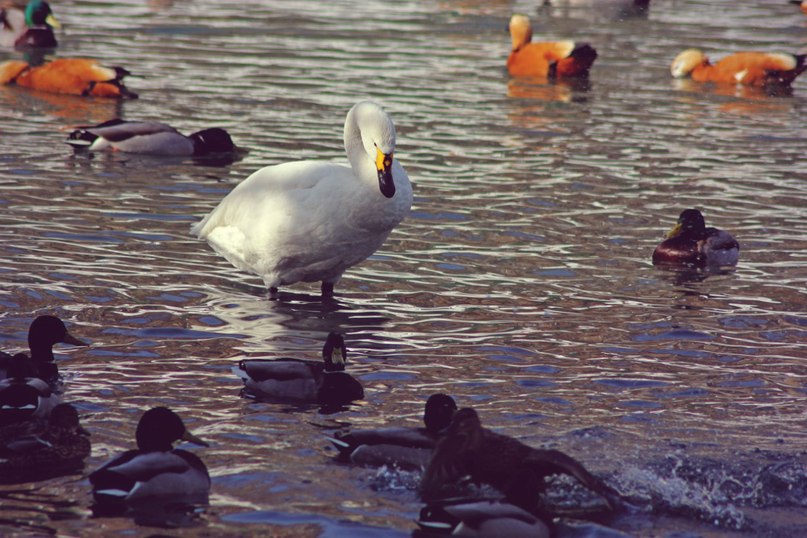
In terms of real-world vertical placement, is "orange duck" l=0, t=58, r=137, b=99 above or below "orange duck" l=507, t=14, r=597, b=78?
below

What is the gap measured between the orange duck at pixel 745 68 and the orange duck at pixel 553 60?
1.46 m

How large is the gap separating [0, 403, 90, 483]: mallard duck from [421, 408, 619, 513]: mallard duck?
1766mm

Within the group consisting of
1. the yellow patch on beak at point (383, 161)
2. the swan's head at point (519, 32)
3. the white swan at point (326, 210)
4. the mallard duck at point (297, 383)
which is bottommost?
the mallard duck at point (297, 383)

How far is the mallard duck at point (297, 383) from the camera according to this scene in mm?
8281

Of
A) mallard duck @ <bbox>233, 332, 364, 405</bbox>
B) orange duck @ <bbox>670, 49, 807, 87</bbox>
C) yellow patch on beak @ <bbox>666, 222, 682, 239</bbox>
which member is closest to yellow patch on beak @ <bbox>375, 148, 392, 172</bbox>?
mallard duck @ <bbox>233, 332, 364, 405</bbox>

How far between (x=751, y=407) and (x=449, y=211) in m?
5.73

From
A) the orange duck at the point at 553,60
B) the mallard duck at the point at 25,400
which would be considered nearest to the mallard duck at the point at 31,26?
the orange duck at the point at 553,60

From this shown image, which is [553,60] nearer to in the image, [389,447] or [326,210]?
[326,210]

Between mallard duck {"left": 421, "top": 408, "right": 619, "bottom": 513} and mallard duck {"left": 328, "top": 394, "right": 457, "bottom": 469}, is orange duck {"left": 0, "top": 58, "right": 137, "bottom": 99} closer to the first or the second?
mallard duck {"left": 328, "top": 394, "right": 457, "bottom": 469}

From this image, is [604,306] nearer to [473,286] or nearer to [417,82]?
[473,286]

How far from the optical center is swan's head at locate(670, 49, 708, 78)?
23.2 m

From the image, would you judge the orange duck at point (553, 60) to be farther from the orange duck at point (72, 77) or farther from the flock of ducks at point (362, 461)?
the flock of ducks at point (362, 461)

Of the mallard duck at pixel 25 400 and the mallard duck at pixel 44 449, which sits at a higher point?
the mallard duck at pixel 25 400

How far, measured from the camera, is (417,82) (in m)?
21.9
